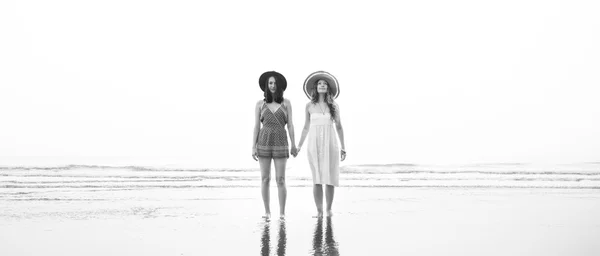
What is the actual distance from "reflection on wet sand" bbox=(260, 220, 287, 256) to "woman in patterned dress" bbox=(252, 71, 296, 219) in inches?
26.1

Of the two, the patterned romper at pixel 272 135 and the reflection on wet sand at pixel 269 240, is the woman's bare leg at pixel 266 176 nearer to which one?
the patterned romper at pixel 272 135

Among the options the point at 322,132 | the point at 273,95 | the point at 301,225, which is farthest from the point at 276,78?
the point at 301,225

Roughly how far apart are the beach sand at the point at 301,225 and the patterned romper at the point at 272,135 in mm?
771

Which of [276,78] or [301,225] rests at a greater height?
[276,78]

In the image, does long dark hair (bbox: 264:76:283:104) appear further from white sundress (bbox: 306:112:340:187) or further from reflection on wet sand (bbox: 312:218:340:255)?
reflection on wet sand (bbox: 312:218:340:255)

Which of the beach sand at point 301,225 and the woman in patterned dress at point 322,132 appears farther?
the woman in patterned dress at point 322,132

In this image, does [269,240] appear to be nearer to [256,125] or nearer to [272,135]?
[272,135]

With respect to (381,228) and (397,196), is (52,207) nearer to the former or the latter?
(381,228)

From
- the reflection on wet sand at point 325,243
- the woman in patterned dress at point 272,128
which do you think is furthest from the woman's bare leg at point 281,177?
the reflection on wet sand at point 325,243

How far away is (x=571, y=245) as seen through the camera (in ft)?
15.0

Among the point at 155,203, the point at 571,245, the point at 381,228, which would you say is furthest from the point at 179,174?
the point at 571,245

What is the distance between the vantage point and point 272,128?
6.17 m

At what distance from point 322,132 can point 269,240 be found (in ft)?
6.22

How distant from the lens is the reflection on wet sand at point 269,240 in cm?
425
